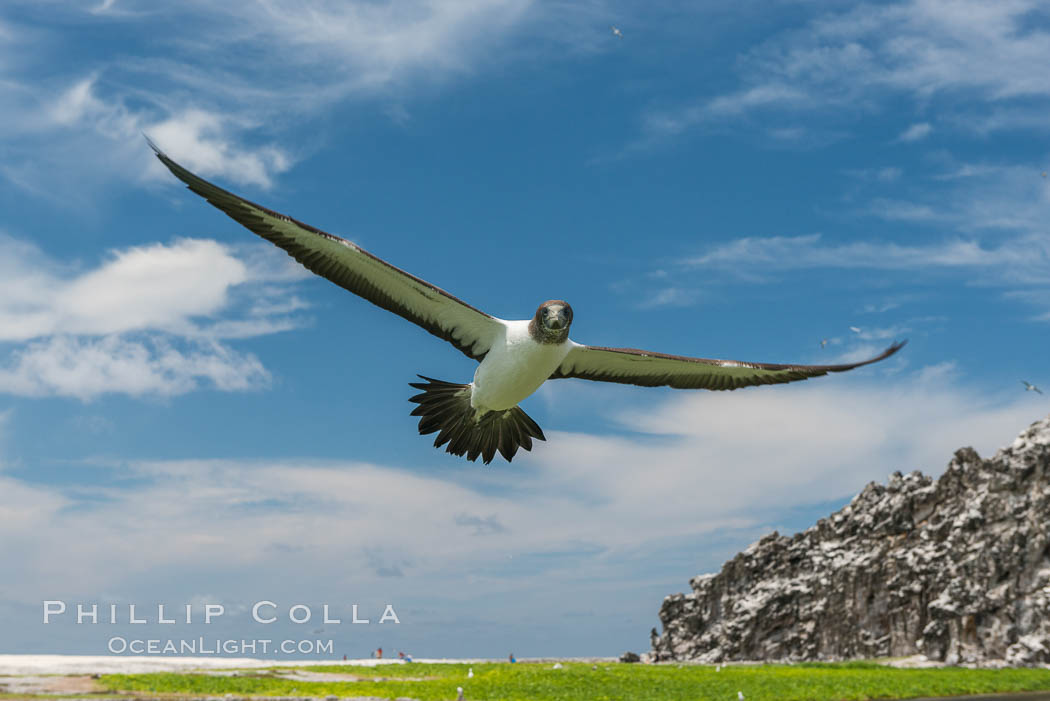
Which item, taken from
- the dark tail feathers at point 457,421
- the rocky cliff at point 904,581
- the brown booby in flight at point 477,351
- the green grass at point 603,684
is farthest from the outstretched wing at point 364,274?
the rocky cliff at point 904,581

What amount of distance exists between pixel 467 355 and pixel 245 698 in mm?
13170

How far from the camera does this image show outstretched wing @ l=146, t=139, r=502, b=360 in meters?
9.66

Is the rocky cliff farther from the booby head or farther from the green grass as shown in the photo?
the booby head

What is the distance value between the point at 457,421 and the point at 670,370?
3.30 metres

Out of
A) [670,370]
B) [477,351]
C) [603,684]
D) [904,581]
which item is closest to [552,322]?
[477,351]

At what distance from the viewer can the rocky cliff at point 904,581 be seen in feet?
135

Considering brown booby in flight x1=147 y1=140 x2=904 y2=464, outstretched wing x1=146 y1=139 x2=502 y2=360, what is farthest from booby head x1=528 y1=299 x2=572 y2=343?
outstretched wing x1=146 y1=139 x2=502 y2=360

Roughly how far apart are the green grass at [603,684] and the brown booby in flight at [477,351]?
12942mm

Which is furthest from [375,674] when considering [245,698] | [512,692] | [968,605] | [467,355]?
[968,605]

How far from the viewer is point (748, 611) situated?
173 feet

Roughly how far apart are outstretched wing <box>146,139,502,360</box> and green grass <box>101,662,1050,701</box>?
13551 millimetres

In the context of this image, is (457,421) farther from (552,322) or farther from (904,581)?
(904,581)

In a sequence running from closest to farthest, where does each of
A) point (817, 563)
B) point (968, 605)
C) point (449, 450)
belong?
point (449, 450) → point (968, 605) → point (817, 563)

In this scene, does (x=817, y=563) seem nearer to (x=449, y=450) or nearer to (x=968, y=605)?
(x=968, y=605)
